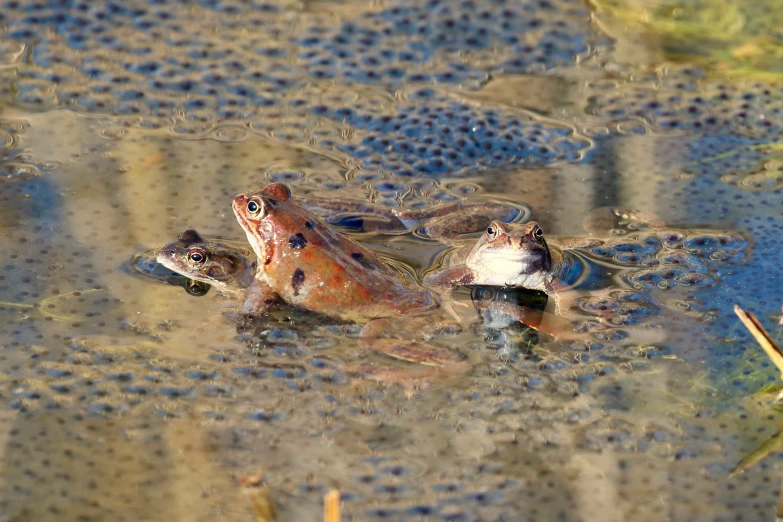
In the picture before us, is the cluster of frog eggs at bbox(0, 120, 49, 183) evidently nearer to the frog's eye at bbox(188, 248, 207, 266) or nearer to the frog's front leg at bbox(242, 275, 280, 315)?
the frog's eye at bbox(188, 248, 207, 266)

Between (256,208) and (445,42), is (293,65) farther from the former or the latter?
(256,208)

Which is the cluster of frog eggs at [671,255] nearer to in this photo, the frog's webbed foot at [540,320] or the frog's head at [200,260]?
the frog's webbed foot at [540,320]

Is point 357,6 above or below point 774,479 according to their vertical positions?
above

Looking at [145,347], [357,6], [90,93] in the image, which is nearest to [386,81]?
[357,6]

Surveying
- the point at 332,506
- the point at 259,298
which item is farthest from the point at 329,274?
the point at 332,506

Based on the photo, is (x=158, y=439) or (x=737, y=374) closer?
(x=158, y=439)

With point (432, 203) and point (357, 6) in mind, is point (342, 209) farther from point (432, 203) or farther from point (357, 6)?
point (357, 6)

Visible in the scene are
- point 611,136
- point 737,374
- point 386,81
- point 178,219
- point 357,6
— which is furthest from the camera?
point 357,6

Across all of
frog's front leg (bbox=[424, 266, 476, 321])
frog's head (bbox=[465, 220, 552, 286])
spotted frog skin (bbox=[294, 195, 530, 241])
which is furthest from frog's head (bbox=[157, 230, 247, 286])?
frog's head (bbox=[465, 220, 552, 286])
